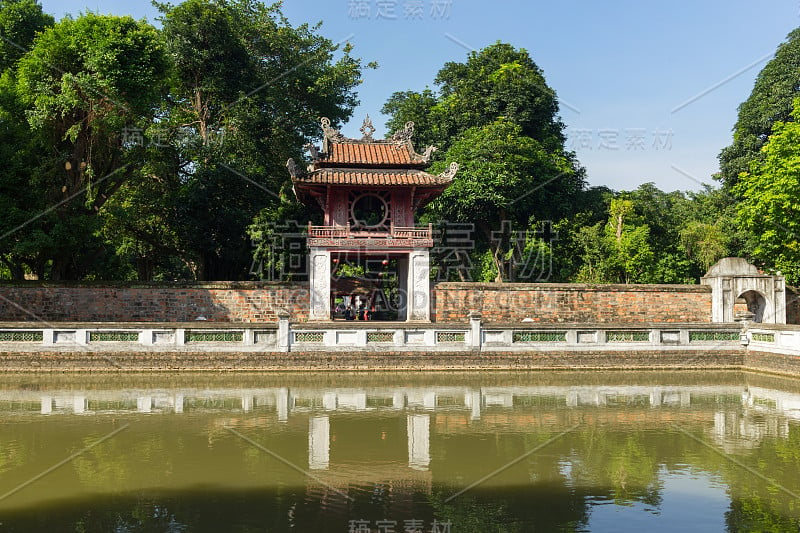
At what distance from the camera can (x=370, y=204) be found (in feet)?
77.0

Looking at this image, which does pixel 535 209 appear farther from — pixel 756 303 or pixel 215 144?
pixel 215 144

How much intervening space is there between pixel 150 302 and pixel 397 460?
1462 centimetres

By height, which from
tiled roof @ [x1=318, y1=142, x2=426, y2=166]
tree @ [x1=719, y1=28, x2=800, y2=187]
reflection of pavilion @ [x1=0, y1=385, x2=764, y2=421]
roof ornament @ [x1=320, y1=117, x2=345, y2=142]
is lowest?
reflection of pavilion @ [x1=0, y1=385, x2=764, y2=421]

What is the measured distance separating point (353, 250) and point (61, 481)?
48.3 feet

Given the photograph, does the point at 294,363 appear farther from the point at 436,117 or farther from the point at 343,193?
the point at 436,117

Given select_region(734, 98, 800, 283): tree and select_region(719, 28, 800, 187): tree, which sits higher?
select_region(719, 28, 800, 187): tree

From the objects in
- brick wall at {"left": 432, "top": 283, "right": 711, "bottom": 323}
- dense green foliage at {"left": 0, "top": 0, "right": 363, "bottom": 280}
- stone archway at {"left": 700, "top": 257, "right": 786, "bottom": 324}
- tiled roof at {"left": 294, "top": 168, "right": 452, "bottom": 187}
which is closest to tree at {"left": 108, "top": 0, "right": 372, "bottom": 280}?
dense green foliage at {"left": 0, "top": 0, "right": 363, "bottom": 280}

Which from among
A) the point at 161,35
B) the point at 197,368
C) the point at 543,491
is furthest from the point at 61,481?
the point at 161,35

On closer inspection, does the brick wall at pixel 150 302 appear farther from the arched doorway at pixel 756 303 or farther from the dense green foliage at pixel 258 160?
the arched doorway at pixel 756 303

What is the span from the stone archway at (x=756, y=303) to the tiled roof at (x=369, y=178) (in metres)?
11.8

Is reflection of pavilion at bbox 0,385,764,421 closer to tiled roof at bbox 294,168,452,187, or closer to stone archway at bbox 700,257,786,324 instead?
stone archway at bbox 700,257,786,324

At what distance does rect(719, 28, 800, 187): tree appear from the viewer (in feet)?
94.2

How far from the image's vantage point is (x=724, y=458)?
8.34 meters

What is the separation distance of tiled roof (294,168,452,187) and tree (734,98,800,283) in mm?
12052
